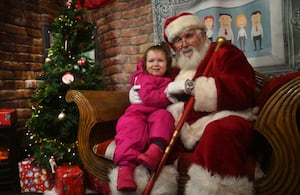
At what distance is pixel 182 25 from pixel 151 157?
0.98 m

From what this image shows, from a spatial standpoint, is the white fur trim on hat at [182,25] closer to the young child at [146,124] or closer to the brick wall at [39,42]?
the young child at [146,124]

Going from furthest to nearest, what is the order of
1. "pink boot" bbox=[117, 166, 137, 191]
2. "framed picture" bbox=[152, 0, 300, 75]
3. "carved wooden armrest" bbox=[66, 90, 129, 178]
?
"framed picture" bbox=[152, 0, 300, 75] → "carved wooden armrest" bbox=[66, 90, 129, 178] → "pink boot" bbox=[117, 166, 137, 191]

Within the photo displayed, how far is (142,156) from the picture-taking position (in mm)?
1366

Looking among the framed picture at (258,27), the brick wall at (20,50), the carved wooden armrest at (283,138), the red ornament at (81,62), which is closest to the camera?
the carved wooden armrest at (283,138)

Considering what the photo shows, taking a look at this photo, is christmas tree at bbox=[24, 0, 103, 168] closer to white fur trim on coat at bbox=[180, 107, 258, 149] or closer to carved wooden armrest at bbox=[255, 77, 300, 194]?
white fur trim on coat at bbox=[180, 107, 258, 149]

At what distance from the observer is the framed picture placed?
1963mm

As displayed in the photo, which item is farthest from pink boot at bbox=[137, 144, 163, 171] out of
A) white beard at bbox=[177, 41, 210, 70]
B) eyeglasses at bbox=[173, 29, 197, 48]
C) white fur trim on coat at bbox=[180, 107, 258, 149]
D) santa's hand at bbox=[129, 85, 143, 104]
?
eyeglasses at bbox=[173, 29, 197, 48]

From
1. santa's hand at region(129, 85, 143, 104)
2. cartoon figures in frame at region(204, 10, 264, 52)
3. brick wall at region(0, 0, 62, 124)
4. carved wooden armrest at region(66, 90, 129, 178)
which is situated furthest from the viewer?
brick wall at region(0, 0, 62, 124)

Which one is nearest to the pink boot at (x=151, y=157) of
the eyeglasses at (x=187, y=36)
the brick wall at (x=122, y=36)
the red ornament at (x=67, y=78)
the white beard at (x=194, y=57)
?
the white beard at (x=194, y=57)

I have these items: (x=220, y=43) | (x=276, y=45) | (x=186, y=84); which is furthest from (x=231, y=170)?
(x=276, y=45)

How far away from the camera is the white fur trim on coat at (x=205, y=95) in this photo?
1461mm

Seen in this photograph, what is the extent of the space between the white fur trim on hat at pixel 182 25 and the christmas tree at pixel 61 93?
0.90 meters

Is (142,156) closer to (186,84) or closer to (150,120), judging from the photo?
(150,120)

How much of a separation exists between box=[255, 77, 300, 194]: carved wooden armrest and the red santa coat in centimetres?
10
